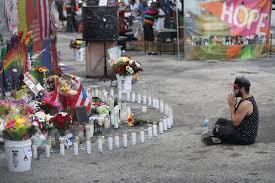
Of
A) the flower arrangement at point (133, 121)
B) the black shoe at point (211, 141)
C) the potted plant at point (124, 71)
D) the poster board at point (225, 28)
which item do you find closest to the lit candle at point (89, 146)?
the flower arrangement at point (133, 121)

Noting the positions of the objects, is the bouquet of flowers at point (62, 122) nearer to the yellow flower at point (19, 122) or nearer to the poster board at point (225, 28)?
the yellow flower at point (19, 122)

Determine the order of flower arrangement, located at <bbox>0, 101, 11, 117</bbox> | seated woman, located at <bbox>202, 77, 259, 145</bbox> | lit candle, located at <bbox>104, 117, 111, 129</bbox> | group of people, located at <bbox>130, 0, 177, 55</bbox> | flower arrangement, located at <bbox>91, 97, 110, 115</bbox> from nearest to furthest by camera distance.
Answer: seated woman, located at <bbox>202, 77, 259, 145</bbox> → flower arrangement, located at <bbox>0, 101, 11, 117</bbox> → lit candle, located at <bbox>104, 117, 111, 129</bbox> → flower arrangement, located at <bbox>91, 97, 110, 115</bbox> → group of people, located at <bbox>130, 0, 177, 55</bbox>

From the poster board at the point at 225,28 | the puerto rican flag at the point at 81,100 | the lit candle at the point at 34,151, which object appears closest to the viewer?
the lit candle at the point at 34,151

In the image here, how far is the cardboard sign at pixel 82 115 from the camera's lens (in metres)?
9.57

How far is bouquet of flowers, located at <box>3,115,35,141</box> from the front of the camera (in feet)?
24.6

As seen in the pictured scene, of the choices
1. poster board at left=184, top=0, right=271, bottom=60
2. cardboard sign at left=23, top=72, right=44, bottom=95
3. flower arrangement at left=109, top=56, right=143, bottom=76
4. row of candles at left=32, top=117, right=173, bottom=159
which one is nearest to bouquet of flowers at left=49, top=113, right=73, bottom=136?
row of candles at left=32, top=117, right=173, bottom=159

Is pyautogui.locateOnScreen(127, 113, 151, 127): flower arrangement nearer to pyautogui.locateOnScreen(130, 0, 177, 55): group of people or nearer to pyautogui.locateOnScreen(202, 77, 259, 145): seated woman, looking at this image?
pyautogui.locateOnScreen(202, 77, 259, 145): seated woman

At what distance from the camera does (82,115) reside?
9.62 metres

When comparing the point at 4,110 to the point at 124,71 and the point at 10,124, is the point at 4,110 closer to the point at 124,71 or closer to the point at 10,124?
the point at 10,124

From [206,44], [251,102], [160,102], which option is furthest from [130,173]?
[206,44]

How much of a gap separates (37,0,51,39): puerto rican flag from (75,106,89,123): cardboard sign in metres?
4.30

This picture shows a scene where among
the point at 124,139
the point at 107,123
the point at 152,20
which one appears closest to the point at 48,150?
the point at 124,139

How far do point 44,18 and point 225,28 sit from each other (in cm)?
714

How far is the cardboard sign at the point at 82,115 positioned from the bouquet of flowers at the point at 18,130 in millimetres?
1959
